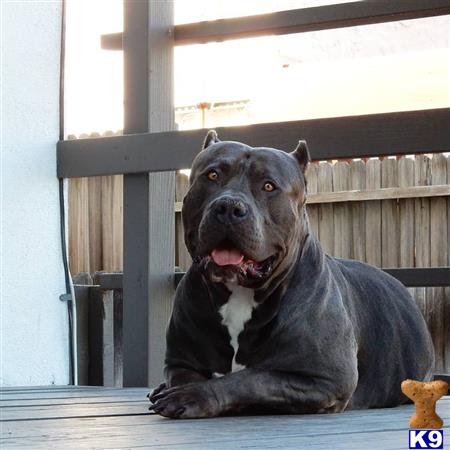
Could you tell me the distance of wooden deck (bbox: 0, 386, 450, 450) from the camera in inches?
91.7

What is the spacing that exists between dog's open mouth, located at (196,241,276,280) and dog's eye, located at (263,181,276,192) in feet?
0.70

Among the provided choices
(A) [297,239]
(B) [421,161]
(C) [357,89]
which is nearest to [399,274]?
(A) [297,239]

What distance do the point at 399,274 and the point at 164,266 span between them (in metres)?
1.11

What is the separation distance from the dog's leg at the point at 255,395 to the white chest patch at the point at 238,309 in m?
0.20

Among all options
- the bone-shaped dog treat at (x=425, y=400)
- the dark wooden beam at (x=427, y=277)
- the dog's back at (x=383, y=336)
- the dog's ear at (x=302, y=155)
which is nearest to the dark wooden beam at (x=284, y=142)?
the dog's ear at (x=302, y=155)

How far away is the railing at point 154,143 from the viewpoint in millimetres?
4242

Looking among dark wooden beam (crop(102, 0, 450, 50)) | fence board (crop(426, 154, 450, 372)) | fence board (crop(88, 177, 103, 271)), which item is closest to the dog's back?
dark wooden beam (crop(102, 0, 450, 50))

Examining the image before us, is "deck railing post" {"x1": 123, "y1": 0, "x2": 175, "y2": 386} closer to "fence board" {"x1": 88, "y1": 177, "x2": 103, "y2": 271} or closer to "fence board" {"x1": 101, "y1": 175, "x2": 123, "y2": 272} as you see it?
"fence board" {"x1": 101, "y1": 175, "x2": 123, "y2": 272}

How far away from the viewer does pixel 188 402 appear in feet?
9.80

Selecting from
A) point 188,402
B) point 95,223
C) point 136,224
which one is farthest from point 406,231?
point 188,402

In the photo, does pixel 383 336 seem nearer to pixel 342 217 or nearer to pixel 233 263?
pixel 233 263

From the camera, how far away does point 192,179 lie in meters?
3.53

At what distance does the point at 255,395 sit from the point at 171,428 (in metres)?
0.55

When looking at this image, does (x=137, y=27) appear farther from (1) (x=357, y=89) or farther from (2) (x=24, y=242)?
(1) (x=357, y=89)
